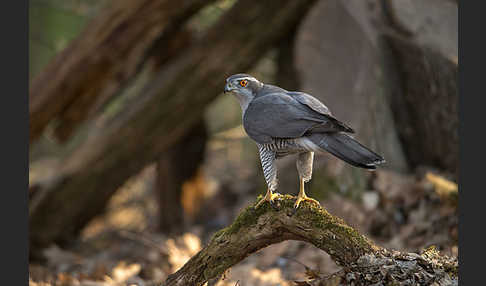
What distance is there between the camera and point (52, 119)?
5.82 m

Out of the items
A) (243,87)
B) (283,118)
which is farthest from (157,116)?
(283,118)

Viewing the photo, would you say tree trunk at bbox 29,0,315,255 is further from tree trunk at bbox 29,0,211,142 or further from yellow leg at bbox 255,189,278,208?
yellow leg at bbox 255,189,278,208

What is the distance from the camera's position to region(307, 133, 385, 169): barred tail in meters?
2.32

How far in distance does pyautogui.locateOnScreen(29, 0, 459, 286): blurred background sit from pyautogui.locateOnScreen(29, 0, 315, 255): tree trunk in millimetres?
14

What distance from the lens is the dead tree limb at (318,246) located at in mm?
2512

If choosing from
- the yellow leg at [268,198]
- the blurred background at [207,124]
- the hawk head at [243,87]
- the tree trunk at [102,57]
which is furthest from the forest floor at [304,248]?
the tree trunk at [102,57]

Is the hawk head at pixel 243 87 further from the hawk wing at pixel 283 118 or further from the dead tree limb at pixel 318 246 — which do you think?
the dead tree limb at pixel 318 246

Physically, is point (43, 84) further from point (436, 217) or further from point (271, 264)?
point (436, 217)

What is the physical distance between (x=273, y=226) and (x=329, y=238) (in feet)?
1.00

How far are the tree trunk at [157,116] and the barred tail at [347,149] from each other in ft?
9.93

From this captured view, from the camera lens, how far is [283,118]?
264 cm

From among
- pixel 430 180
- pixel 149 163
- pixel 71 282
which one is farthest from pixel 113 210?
pixel 430 180

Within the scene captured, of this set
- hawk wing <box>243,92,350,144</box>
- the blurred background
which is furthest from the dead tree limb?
the blurred background

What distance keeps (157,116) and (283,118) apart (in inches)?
125
